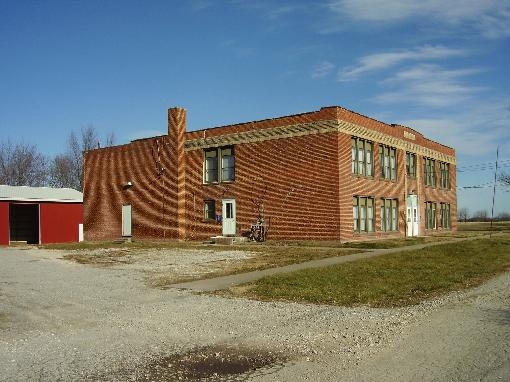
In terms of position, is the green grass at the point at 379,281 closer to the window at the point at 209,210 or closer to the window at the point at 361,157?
the window at the point at 361,157

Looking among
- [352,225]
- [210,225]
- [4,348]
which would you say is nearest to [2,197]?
[210,225]

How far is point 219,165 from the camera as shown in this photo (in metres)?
33.8

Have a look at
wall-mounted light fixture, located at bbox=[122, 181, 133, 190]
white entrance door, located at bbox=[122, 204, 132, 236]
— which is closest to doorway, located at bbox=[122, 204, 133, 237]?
white entrance door, located at bbox=[122, 204, 132, 236]

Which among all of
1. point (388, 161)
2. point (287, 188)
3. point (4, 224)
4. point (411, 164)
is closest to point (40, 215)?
point (4, 224)

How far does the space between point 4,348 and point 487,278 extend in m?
12.2

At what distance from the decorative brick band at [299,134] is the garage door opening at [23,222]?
61.8ft

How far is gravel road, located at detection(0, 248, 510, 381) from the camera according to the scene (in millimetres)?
6125

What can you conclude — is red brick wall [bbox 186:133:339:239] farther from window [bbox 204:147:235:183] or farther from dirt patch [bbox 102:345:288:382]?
dirt patch [bbox 102:345:288:382]

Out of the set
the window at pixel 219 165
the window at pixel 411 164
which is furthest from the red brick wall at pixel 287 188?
the window at pixel 411 164

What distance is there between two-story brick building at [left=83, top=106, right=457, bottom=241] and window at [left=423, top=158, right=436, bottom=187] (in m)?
0.09

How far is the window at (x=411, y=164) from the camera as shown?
126 feet

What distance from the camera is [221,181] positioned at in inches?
1324

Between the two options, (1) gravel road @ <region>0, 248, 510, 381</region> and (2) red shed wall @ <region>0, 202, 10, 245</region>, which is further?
(2) red shed wall @ <region>0, 202, 10, 245</region>

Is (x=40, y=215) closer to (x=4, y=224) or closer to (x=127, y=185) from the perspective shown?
(x=4, y=224)
